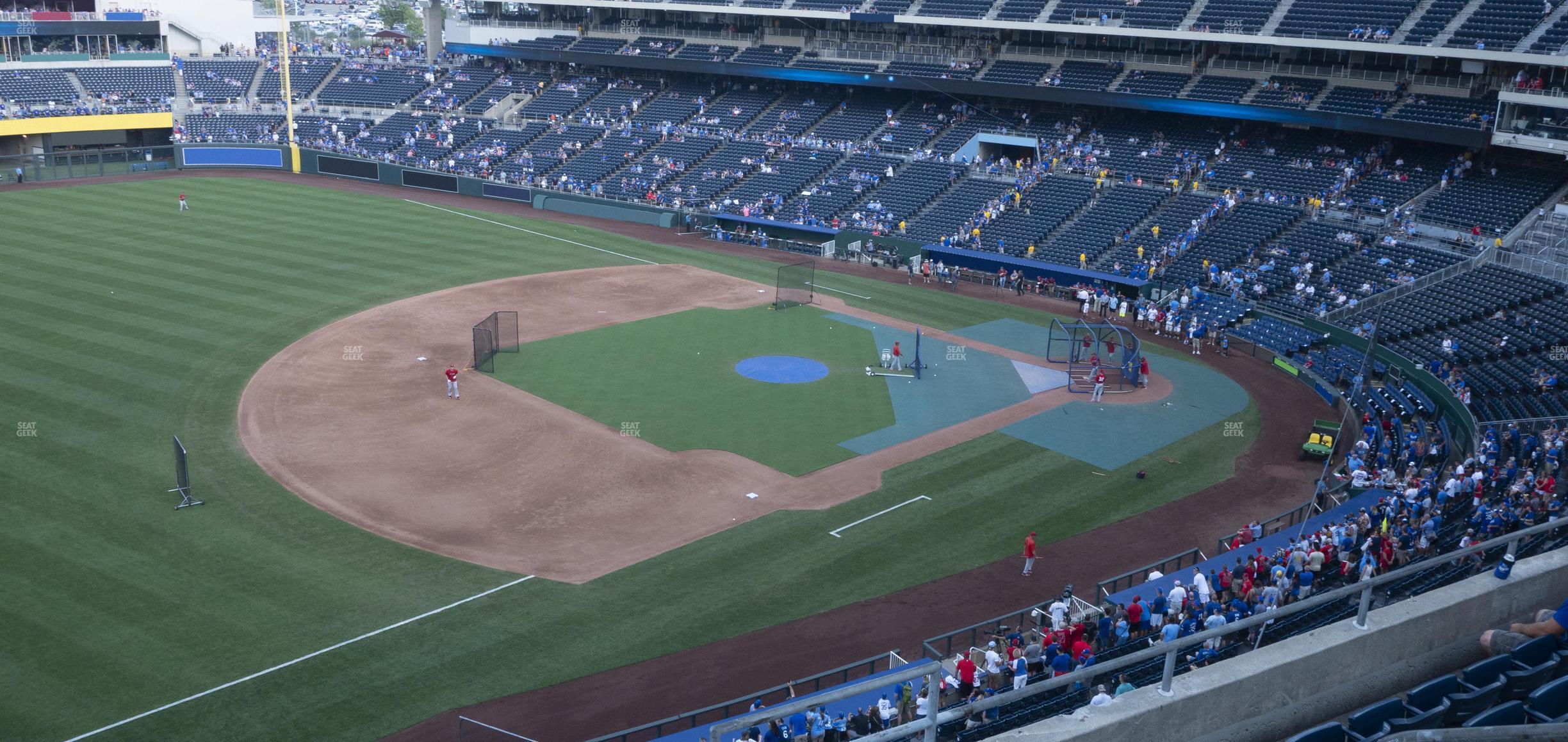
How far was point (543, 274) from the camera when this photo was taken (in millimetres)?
48781

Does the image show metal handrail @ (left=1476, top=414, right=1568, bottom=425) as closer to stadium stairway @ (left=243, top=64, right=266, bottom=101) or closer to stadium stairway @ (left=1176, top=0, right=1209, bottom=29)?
stadium stairway @ (left=1176, top=0, right=1209, bottom=29)

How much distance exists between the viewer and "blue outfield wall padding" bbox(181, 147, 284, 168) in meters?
71.8

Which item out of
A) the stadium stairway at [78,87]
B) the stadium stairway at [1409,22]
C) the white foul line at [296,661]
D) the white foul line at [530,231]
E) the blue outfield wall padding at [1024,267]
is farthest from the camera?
the stadium stairway at [78,87]

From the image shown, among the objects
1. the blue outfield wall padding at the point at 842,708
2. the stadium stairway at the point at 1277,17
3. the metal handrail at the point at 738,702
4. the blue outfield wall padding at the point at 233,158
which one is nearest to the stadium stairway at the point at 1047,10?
the stadium stairway at the point at 1277,17

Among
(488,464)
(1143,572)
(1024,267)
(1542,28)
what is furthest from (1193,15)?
(488,464)

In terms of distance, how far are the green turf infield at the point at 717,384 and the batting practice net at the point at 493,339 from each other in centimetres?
35

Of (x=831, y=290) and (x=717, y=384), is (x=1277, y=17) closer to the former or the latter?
(x=831, y=290)

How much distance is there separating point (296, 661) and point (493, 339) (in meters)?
18.6

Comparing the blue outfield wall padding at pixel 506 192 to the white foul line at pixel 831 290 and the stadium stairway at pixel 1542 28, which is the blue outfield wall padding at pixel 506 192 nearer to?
the white foul line at pixel 831 290

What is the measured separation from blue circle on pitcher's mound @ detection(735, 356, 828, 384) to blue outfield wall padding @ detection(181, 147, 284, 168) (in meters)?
48.2

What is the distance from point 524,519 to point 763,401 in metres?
10.1

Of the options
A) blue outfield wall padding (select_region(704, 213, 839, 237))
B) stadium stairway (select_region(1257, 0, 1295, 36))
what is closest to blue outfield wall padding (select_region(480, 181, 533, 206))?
blue outfield wall padding (select_region(704, 213, 839, 237))

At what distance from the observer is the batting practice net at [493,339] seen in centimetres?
3597

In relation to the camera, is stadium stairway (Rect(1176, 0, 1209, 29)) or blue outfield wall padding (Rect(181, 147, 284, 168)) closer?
stadium stairway (Rect(1176, 0, 1209, 29))
